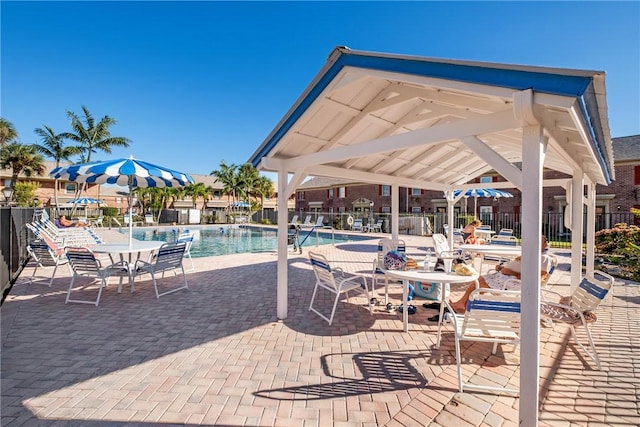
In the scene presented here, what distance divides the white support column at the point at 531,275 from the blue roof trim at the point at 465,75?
324 mm

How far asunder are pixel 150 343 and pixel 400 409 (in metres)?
3.19

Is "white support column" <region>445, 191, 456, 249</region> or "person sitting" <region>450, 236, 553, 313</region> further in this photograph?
"white support column" <region>445, 191, 456, 249</region>

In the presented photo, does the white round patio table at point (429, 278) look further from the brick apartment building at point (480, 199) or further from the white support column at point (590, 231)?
the brick apartment building at point (480, 199)

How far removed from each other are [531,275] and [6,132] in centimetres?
3981

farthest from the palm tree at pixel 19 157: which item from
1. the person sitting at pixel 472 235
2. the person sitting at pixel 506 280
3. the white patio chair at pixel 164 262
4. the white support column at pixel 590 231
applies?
the white support column at pixel 590 231

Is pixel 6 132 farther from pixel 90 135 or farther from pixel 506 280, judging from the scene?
pixel 506 280

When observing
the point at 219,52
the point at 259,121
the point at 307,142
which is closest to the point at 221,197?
the point at 259,121

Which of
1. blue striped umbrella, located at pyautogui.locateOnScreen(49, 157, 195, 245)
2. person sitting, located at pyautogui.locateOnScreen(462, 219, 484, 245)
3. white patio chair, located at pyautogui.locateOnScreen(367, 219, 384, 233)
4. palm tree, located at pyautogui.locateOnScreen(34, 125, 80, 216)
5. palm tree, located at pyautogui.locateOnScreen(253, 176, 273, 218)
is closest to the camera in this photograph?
blue striped umbrella, located at pyautogui.locateOnScreen(49, 157, 195, 245)

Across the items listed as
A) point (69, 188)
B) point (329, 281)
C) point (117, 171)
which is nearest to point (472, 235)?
point (329, 281)

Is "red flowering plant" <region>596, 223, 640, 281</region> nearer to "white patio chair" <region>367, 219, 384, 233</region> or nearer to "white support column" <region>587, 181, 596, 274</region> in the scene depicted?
"white support column" <region>587, 181, 596, 274</region>

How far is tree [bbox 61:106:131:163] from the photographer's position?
88.6 ft

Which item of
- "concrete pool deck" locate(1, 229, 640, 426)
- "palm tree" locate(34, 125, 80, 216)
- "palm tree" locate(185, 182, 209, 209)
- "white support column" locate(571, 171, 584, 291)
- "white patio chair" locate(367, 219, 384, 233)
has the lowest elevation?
"concrete pool deck" locate(1, 229, 640, 426)

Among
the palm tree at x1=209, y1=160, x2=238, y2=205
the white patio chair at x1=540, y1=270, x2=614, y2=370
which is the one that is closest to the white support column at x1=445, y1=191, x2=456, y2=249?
the white patio chair at x1=540, y1=270, x2=614, y2=370

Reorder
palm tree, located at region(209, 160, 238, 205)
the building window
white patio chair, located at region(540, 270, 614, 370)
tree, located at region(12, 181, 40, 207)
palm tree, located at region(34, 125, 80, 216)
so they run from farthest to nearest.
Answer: the building window → palm tree, located at region(209, 160, 238, 205) → palm tree, located at region(34, 125, 80, 216) → tree, located at region(12, 181, 40, 207) → white patio chair, located at region(540, 270, 614, 370)
